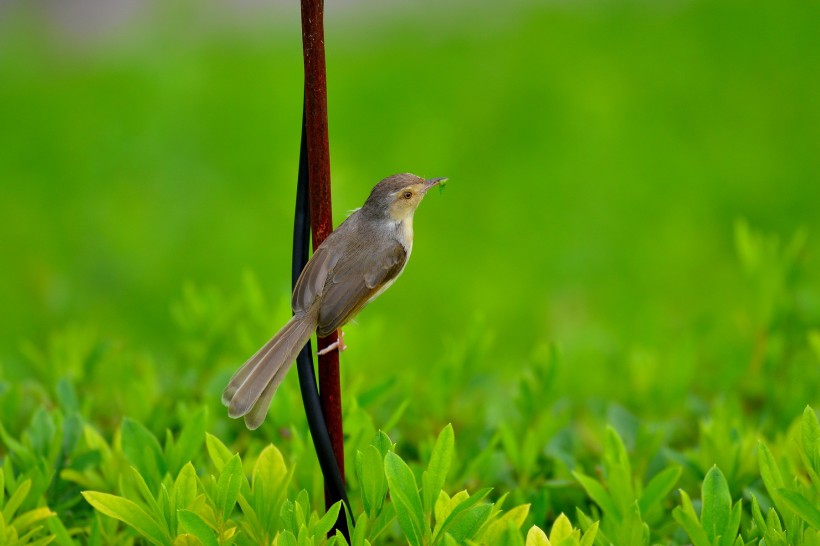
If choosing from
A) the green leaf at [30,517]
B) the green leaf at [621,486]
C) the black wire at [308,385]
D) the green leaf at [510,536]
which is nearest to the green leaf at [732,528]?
the green leaf at [621,486]

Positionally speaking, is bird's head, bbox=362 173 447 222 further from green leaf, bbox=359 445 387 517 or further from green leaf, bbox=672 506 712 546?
green leaf, bbox=672 506 712 546

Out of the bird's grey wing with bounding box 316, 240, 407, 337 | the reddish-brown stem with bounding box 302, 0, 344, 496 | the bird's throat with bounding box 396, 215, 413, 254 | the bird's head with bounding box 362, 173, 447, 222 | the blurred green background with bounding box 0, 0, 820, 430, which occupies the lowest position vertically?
the blurred green background with bounding box 0, 0, 820, 430

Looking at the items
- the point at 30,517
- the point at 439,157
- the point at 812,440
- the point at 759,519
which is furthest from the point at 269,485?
the point at 439,157

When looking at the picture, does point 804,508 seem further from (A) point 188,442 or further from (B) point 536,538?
(A) point 188,442

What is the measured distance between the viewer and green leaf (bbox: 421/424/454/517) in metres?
1.76

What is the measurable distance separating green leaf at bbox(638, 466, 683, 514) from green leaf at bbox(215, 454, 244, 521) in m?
0.84

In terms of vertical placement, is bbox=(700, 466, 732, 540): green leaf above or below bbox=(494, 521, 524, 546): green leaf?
below

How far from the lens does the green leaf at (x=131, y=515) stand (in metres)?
1.77

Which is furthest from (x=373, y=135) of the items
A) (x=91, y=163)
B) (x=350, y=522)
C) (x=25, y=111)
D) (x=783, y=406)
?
(x=350, y=522)

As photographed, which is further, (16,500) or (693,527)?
(16,500)

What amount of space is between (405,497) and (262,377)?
335mm

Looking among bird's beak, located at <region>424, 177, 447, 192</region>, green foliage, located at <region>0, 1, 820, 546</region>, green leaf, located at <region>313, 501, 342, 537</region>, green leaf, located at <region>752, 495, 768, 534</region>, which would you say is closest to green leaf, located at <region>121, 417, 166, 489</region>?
green foliage, located at <region>0, 1, 820, 546</region>

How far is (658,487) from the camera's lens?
6.91 ft

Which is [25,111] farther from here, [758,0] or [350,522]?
[350,522]
